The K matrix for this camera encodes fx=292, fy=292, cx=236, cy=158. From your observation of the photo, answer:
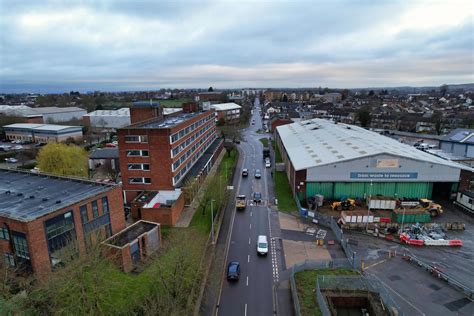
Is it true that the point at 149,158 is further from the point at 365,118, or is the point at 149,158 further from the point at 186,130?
the point at 365,118

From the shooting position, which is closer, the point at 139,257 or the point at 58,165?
the point at 139,257

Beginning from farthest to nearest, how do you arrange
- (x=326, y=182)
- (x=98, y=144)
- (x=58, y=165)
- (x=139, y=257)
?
(x=98, y=144)
(x=58, y=165)
(x=326, y=182)
(x=139, y=257)

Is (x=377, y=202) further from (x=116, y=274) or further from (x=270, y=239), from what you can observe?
(x=116, y=274)

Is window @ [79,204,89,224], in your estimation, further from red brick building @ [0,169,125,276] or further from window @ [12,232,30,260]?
window @ [12,232,30,260]

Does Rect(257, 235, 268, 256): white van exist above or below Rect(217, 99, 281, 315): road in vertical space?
above

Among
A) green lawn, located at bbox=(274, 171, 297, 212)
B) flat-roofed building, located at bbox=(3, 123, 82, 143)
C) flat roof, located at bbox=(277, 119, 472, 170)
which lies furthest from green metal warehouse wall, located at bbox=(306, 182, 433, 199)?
flat-roofed building, located at bbox=(3, 123, 82, 143)

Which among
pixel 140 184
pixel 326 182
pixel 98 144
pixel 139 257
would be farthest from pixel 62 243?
pixel 98 144

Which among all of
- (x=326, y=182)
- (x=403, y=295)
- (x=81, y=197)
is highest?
(x=81, y=197)

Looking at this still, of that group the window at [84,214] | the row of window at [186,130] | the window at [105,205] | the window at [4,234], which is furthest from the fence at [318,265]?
the row of window at [186,130]
